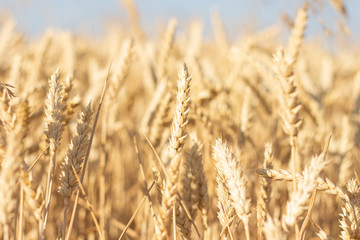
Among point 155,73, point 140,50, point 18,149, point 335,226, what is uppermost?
point 140,50

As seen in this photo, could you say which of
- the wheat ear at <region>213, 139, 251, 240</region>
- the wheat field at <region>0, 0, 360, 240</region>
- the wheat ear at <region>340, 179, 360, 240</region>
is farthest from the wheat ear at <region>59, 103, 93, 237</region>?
the wheat ear at <region>340, 179, 360, 240</region>

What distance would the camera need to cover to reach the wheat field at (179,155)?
0.45 meters

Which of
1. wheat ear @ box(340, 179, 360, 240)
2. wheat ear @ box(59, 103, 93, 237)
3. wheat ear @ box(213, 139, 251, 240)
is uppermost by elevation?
wheat ear @ box(59, 103, 93, 237)

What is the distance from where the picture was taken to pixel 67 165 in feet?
1.71

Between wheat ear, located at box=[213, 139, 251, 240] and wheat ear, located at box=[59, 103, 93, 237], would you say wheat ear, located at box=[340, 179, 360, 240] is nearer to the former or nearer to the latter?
wheat ear, located at box=[213, 139, 251, 240]

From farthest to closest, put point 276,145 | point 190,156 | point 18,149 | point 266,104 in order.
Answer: point 266,104, point 276,145, point 190,156, point 18,149

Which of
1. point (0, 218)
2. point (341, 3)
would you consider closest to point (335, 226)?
point (341, 3)

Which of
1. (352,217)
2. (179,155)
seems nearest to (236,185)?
(179,155)

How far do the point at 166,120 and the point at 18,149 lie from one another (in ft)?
1.97

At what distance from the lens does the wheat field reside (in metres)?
0.45

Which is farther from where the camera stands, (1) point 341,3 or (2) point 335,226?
(2) point 335,226

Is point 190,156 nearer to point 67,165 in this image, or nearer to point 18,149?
point 67,165

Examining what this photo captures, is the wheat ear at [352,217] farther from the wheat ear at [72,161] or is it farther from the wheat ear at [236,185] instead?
the wheat ear at [72,161]

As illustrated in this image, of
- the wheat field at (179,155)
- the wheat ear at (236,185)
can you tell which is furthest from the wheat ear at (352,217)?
the wheat ear at (236,185)
